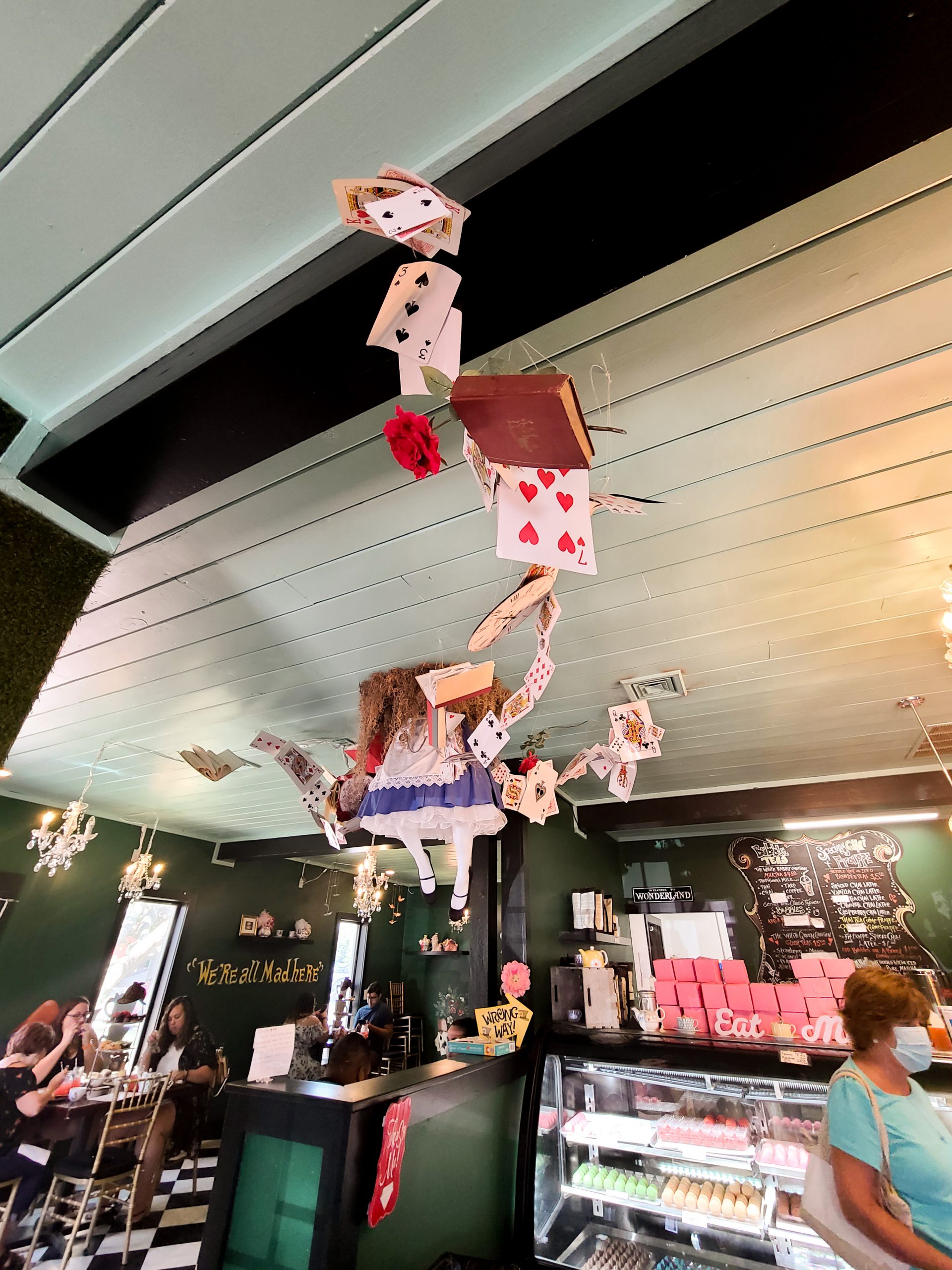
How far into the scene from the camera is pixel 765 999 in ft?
10.1

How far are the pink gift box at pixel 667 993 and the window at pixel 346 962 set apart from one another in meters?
5.88

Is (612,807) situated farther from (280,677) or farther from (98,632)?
(98,632)

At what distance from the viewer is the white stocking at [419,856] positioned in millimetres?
2508

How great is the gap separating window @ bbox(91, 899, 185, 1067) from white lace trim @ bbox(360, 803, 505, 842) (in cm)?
456

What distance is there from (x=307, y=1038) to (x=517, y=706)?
5019mm

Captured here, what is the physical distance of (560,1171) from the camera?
2.81 meters

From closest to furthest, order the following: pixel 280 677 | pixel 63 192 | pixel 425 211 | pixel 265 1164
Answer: pixel 425 211, pixel 63 192, pixel 265 1164, pixel 280 677

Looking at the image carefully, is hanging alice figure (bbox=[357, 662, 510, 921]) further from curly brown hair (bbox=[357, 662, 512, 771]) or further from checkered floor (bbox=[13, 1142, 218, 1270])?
checkered floor (bbox=[13, 1142, 218, 1270])

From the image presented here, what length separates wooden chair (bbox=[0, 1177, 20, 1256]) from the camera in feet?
11.8

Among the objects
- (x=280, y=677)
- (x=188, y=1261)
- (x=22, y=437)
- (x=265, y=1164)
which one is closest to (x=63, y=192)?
(x=22, y=437)

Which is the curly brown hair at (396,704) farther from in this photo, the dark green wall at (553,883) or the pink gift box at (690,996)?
the pink gift box at (690,996)

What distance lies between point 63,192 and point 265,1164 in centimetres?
274

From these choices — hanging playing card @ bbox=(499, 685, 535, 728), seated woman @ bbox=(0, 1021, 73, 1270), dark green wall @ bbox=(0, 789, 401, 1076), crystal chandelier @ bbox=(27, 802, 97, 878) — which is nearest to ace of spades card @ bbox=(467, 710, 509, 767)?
hanging playing card @ bbox=(499, 685, 535, 728)

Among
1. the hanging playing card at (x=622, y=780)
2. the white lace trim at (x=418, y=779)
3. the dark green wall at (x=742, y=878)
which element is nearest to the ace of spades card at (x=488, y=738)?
the white lace trim at (x=418, y=779)
